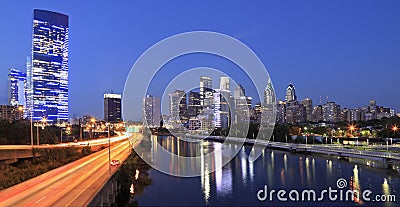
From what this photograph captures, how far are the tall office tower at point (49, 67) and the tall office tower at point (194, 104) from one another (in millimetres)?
42089

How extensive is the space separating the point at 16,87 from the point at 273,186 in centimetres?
8265

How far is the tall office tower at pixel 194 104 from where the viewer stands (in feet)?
136

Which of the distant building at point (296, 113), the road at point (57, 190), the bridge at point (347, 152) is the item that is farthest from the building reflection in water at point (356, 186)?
the distant building at point (296, 113)

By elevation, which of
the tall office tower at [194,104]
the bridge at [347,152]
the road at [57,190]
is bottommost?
the bridge at [347,152]

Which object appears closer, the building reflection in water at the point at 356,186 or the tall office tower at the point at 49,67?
the building reflection in water at the point at 356,186

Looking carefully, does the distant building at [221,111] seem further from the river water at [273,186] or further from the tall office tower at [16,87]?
the tall office tower at [16,87]

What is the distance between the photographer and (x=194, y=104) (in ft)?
144

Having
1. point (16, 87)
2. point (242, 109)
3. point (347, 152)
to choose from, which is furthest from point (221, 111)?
point (16, 87)

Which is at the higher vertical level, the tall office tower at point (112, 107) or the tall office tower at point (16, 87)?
the tall office tower at point (16, 87)

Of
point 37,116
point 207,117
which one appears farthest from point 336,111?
point 37,116

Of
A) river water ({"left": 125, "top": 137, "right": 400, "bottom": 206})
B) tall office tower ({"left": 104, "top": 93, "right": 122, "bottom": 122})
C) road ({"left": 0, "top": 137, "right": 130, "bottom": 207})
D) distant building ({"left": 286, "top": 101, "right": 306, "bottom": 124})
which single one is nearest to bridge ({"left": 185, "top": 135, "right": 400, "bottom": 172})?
river water ({"left": 125, "top": 137, "right": 400, "bottom": 206})

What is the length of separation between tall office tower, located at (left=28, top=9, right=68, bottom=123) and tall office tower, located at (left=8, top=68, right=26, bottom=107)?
4.95m

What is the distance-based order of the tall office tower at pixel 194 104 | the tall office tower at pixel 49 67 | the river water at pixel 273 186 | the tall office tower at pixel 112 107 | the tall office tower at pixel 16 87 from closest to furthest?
the river water at pixel 273 186, the tall office tower at pixel 194 104, the tall office tower at pixel 112 107, the tall office tower at pixel 49 67, the tall office tower at pixel 16 87

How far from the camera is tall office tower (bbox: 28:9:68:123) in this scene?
77.9 metres
